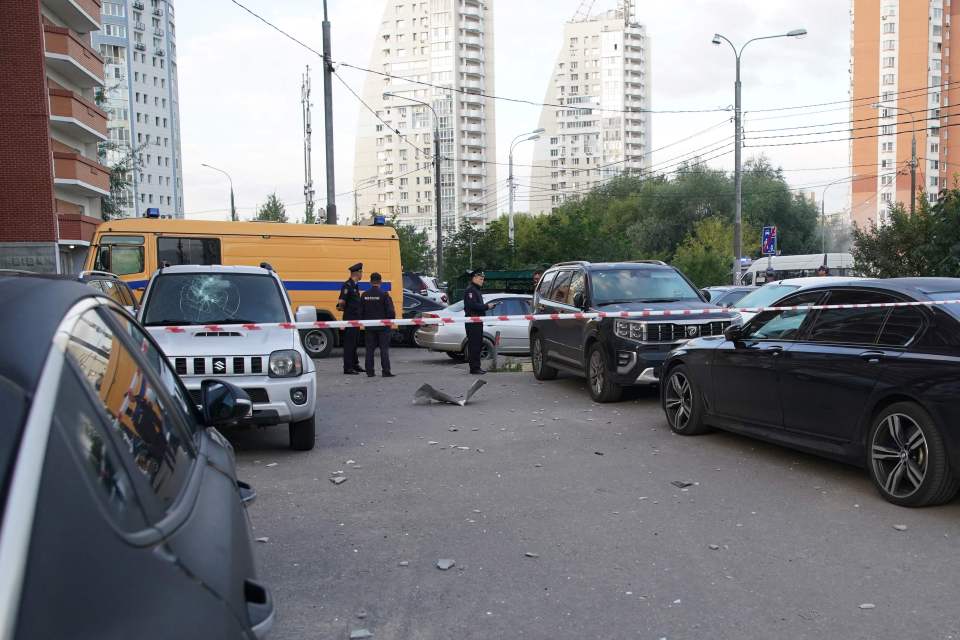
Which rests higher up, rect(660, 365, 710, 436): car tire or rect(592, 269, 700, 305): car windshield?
rect(592, 269, 700, 305): car windshield

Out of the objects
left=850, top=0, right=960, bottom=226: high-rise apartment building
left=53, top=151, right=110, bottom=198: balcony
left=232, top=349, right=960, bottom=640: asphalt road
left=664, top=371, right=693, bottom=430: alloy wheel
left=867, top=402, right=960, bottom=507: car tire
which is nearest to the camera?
left=232, top=349, right=960, bottom=640: asphalt road

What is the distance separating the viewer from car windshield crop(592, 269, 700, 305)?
39.3 feet

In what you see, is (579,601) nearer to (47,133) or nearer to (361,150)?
(47,133)

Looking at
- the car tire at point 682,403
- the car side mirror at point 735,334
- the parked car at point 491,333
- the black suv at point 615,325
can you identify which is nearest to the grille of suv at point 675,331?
the black suv at point 615,325

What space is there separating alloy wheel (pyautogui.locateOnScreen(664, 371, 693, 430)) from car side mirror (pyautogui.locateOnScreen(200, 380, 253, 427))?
19.6 feet

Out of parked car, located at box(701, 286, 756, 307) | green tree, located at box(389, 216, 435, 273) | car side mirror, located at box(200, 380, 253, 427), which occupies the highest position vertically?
green tree, located at box(389, 216, 435, 273)

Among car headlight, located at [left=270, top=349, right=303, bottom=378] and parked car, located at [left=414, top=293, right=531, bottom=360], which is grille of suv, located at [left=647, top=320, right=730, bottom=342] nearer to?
car headlight, located at [left=270, top=349, right=303, bottom=378]

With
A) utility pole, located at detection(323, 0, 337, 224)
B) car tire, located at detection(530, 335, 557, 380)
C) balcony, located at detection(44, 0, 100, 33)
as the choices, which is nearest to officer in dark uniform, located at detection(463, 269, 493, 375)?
car tire, located at detection(530, 335, 557, 380)

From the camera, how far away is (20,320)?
1.77 metres

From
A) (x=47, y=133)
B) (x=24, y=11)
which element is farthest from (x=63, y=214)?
(x=24, y=11)

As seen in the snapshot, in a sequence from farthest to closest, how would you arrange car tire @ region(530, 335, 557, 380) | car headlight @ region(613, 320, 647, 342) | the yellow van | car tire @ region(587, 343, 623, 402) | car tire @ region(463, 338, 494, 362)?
1. the yellow van
2. car tire @ region(463, 338, 494, 362)
3. car tire @ region(530, 335, 557, 380)
4. car tire @ region(587, 343, 623, 402)
5. car headlight @ region(613, 320, 647, 342)

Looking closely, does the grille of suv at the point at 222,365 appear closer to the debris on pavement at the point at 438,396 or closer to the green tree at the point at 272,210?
the debris on pavement at the point at 438,396

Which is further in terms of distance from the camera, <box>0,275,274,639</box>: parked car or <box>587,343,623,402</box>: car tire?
<box>587,343,623,402</box>: car tire

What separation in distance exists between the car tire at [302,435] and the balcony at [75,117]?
32.7 m
